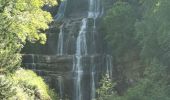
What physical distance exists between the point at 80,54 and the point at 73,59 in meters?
1.13

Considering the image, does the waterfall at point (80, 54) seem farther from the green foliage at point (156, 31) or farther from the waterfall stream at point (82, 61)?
the green foliage at point (156, 31)

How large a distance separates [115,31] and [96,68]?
309cm

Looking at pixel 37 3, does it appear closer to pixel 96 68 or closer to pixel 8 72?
pixel 8 72

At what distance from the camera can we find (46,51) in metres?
38.5

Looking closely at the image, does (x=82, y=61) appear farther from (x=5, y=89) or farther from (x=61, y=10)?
(x=5, y=89)

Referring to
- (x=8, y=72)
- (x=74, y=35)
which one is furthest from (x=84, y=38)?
(x=8, y=72)

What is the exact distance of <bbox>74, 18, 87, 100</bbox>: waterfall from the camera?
115 ft

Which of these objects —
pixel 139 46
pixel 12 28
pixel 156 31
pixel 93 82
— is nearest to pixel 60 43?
pixel 93 82

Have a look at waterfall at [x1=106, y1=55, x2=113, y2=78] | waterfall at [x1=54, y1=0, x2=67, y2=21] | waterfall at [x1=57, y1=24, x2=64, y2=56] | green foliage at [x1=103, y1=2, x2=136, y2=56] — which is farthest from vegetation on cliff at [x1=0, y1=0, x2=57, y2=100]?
waterfall at [x1=54, y1=0, x2=67, y2=21]

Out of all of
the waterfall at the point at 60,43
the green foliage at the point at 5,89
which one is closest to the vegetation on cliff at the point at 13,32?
the green foliage at the point at 5,89

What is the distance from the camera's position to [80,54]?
36469 millimetres

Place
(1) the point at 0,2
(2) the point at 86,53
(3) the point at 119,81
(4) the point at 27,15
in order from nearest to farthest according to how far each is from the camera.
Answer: (1) the point at 0,2 → (4) the point at 27,15 → (3) the point at 119,81 → (2) the point at 86,53

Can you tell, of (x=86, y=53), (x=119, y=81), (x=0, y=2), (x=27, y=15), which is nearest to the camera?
(x=0, y=2)

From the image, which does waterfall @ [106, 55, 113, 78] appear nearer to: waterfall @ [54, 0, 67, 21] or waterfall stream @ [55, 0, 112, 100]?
waterfall stream @ [55, 0, 112, 100]
